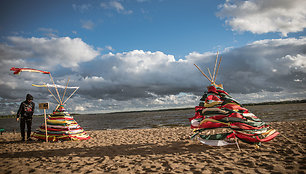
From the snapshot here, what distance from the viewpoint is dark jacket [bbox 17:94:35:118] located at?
7.97 m

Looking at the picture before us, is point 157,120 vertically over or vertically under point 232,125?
under

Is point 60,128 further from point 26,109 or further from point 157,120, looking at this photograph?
Result: point 157,120

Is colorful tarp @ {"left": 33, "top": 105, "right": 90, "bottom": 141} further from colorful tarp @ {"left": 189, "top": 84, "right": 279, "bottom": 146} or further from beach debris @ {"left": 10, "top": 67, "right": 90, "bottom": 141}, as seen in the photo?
colorful tarp @ {"left": 189, "top": 84, "right": 279, "bottom": 146}

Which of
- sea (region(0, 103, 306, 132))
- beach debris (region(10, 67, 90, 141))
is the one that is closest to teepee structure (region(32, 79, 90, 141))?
beach debris (region(10, 67, 90, 141))

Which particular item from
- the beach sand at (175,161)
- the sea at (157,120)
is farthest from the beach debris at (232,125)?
the sea at (157,120)

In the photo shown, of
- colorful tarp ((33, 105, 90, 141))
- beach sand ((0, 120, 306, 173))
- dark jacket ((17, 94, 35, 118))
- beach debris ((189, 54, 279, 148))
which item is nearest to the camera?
beach sand ((0, 120, 306, 173))

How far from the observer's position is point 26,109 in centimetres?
807

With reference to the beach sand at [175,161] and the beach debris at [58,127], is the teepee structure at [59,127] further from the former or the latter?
the beach sand at [175,161]

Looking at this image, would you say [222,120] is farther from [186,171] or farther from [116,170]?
[116,170]

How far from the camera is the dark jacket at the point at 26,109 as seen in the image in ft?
26.1

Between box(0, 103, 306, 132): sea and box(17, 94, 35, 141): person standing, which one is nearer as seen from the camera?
box(17, 94, 35, 141): person standing

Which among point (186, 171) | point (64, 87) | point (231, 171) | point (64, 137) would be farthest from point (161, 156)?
point (64, 87)

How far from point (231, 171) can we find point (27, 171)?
18.0 feet

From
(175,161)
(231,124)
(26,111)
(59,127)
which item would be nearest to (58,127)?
(59,127)
